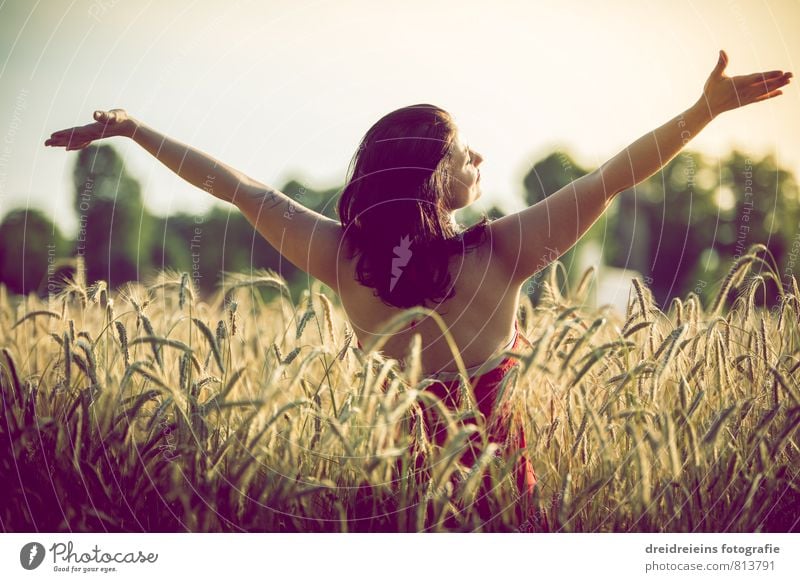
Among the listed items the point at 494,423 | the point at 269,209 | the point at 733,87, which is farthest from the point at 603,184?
the point at 269,209

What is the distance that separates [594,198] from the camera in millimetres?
2191

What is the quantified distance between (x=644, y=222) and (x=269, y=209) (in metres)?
4.46

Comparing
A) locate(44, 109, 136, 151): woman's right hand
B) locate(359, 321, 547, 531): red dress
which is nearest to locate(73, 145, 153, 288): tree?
locate(44, 109, 136, 151): woman's right hand

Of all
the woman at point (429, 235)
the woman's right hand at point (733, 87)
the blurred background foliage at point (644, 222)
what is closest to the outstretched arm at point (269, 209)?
the woman at point (429, 235)

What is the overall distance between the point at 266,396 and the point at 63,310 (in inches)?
64.8

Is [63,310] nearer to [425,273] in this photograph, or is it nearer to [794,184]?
[425,273]

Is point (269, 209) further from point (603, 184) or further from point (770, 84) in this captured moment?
point (770, 84)

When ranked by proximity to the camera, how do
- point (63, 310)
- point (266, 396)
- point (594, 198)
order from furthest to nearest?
point (63, 310) → point (594, 198) → point (266, 396)

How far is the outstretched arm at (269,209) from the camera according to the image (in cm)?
256

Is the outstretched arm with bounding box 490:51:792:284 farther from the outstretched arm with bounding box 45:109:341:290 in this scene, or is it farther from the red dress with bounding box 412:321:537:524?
the outstretched arm with bounding box 45:109:341:290

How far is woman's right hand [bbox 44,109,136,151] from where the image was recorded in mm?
2717

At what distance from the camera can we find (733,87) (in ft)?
7.64

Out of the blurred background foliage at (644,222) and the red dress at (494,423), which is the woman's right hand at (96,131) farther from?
the red dress at (494,423)

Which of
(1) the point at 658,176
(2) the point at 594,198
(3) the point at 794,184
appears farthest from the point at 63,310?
Result: (1) the point at 658,176
